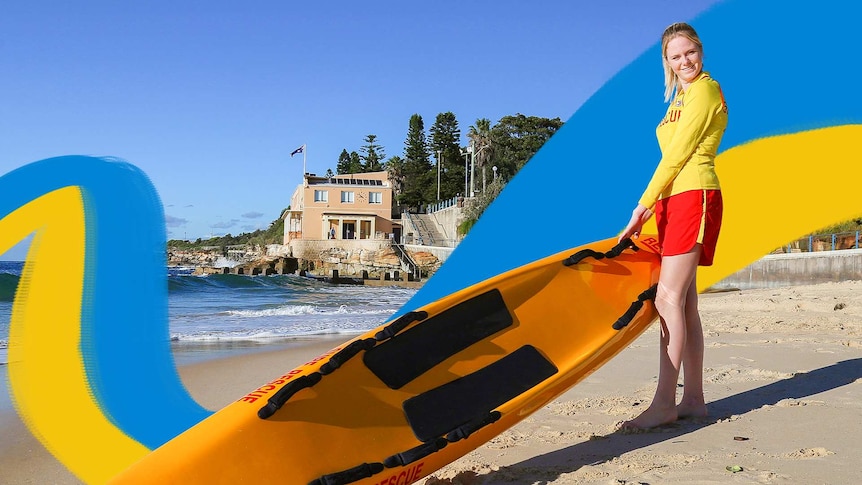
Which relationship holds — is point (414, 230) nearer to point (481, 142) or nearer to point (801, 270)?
point (481, 142)

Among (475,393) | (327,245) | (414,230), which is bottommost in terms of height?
(475,393)

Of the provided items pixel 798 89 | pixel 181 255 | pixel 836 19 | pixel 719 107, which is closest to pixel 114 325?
pixel 719 107

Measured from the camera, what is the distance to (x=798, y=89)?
14.4ft

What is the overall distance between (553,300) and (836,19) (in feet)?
10.7

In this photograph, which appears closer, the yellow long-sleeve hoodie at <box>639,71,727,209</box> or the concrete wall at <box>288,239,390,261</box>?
the yellow long-sleeve hoodie at <box>639,71,727,209</box>

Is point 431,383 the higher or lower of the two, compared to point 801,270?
higher

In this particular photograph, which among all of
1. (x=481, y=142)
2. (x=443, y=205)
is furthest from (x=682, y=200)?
(x=481, y=142)

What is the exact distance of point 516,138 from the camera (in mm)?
58906

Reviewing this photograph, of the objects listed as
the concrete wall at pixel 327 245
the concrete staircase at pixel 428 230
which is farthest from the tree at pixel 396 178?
the concrete wall at pixel 327 245

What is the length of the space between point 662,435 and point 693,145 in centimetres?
113

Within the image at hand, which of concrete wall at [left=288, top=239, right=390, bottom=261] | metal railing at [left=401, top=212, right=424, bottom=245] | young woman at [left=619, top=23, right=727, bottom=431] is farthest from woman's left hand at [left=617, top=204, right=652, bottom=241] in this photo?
metal railing at [left=401, top=212, right=424, bottom=245]

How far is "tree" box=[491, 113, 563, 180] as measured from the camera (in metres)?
57.2

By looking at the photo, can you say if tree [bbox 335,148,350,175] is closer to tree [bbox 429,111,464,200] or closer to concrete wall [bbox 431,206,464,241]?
tree [bbox 429,111,464,200]

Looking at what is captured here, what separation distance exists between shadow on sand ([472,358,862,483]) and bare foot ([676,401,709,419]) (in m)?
0.03
